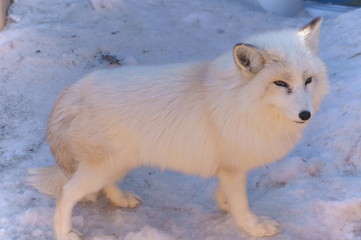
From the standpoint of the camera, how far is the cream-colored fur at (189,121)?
2.75 meters

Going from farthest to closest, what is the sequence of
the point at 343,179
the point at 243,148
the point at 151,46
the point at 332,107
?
the point at 151,46 → the point at 332,107 → the point at 343,179 → the point at 243,148

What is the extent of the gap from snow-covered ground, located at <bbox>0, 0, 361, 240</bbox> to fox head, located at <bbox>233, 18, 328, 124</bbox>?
89cm

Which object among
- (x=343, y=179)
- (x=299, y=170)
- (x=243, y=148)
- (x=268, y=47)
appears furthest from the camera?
(x=299, y=170)

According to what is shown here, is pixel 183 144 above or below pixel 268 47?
below

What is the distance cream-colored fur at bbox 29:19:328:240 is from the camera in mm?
2750

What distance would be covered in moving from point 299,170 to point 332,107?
77cm

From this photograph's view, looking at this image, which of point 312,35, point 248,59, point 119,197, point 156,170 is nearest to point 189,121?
point 248,59

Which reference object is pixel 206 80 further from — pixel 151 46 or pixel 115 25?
pixel 115 25

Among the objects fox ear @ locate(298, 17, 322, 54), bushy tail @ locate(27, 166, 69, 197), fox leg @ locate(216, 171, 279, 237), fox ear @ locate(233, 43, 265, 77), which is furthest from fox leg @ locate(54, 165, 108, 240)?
fox ear @ locate(298, 17, 322, 54)

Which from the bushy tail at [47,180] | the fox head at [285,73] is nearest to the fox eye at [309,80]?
the fox head at [285,73]

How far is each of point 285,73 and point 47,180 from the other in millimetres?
1960

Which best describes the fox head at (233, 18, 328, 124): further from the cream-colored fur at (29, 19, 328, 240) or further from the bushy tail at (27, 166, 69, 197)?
the bushy tail at (27, 166, 69, 197)

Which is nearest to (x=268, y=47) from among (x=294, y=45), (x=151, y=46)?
(x=294, y=45)

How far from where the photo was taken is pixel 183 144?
303 cm
